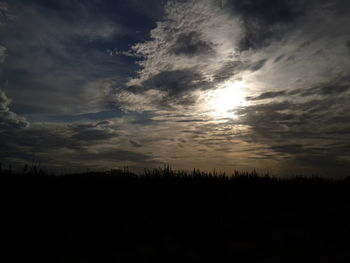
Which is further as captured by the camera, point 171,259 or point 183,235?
point 183,235

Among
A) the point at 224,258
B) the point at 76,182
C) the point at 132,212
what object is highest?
the point at 76,182

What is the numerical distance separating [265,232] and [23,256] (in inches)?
213

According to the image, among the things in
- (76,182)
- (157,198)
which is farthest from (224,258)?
(76,182)

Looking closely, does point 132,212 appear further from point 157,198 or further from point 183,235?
point 183,235

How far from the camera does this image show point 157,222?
7117 millimetres

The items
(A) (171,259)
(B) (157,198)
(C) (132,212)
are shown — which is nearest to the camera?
(A) (171,259)

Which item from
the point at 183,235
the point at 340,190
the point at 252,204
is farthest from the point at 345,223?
the point at 340,190

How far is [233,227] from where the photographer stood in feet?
23.0

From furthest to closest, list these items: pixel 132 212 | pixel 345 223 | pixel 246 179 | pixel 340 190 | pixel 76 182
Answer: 1. pixel 340 190
2. pixel 246 179
3. pixel 76 182
4. pixel 345 223
5. pixel 132 212

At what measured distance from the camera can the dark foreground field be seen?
16.4 feet

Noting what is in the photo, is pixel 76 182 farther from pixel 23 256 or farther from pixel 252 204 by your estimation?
pixel 252 204

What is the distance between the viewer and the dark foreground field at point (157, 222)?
16.4 ft

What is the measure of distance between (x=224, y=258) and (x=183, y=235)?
1.48 m

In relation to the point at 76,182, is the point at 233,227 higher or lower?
lower
